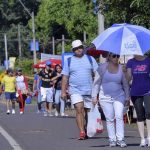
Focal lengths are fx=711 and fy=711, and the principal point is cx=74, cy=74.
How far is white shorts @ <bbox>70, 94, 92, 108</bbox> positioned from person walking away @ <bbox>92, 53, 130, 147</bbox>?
3.83 feet

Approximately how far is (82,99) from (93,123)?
0.53 metres

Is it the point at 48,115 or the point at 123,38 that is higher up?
the point at 123,38

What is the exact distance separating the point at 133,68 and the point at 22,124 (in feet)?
24.6

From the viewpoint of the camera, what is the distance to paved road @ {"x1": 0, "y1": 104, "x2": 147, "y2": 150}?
1317 cm

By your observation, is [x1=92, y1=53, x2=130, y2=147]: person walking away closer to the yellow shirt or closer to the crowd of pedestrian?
the crowd of pedestrian

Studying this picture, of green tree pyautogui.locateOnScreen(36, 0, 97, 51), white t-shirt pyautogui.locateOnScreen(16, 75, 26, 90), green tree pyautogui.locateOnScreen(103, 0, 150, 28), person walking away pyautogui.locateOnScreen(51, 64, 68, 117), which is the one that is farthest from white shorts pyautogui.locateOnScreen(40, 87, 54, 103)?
green tree pyautogui.locateOnScreen(36, 0, 97, 51)

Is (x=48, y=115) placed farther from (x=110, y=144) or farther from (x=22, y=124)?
(x=110, y=144)

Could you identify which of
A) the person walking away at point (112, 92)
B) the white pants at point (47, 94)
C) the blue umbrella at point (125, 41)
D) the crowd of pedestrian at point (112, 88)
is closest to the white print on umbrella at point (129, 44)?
the blue umbrella at point (125, 41)

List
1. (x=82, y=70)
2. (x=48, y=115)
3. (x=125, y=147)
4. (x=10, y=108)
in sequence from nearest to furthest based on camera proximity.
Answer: (x=125, y=147) < (x=82, y=70) < (x=48, y=115) < (x=10, y=108)

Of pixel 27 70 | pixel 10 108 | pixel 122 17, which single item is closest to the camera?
pixel 122 17

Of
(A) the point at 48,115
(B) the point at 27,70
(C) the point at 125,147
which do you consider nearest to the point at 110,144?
(C) the point at 125,147

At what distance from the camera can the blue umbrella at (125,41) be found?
504 inches

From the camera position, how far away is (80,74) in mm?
13906

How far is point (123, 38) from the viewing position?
13094mm
